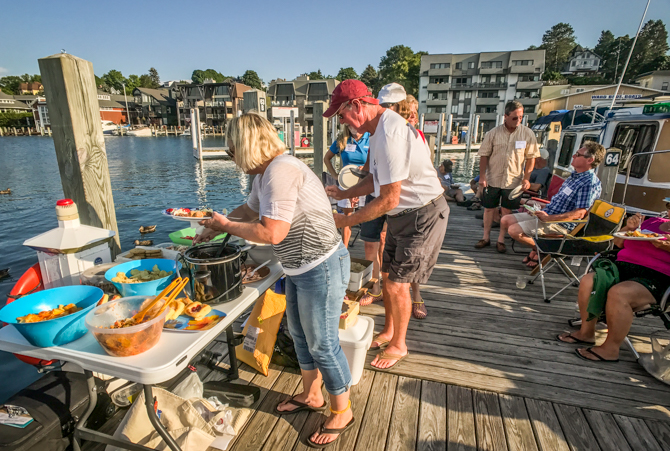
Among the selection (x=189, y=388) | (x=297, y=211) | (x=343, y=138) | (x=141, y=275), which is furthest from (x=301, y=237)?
(x=343, y=138)

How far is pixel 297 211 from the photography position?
1729 millimetres

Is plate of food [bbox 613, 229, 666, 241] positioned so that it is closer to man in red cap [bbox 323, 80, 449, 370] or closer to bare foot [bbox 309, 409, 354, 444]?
man in red cap [bbox 323, 80, 449, 370]

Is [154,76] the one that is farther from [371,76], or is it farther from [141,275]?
[141,275]

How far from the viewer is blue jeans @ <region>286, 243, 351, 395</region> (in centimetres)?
184

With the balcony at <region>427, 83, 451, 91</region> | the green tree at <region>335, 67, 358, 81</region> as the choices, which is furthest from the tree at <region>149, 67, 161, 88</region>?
the balcony at <region>427, 83, 451, 91</region>

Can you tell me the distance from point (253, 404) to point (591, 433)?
7.07 feet

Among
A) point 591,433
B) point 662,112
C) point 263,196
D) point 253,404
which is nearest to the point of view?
point 263,196

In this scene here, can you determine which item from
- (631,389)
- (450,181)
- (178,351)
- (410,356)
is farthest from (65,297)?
(450,181)

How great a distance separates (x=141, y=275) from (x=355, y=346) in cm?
145

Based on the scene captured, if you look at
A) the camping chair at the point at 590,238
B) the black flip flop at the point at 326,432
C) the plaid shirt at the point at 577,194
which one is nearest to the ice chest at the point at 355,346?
the black flip flop at the point at 326,432

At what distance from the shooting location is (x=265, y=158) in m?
1.79

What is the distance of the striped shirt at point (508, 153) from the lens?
497 cm

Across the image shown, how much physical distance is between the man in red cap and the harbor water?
4.76 meters

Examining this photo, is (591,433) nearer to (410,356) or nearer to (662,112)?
(410,356)
